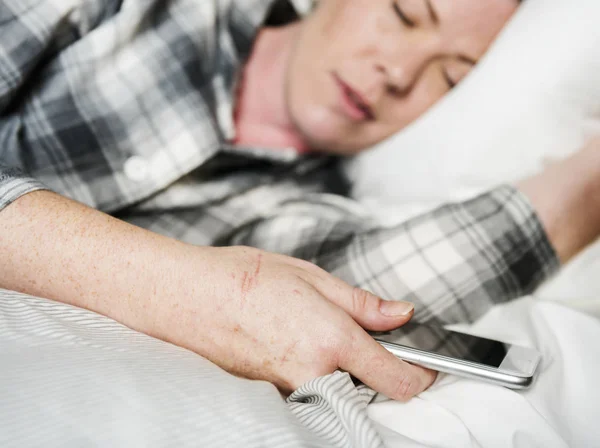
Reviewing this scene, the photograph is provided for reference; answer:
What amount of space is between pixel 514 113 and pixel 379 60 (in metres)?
0.24

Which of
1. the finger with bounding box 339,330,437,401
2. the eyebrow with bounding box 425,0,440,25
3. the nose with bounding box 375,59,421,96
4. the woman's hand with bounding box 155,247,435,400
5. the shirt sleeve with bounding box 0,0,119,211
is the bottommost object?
the finger with bounding box 339,330,437,401

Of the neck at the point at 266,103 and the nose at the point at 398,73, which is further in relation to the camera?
the neck at the point at 266,103

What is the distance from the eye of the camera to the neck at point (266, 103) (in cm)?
Answer: 105

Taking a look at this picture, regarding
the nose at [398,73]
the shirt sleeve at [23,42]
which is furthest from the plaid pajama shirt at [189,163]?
the nose at [398,73]

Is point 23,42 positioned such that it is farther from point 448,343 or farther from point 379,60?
point 448,343

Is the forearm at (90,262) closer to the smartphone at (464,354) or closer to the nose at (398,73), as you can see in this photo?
the smartphone at (464,354)

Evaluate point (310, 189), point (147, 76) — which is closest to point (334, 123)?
point (310, 189)

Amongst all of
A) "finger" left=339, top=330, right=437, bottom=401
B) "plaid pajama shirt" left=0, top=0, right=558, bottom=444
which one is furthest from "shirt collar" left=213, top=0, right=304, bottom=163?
"finger" left=339, top=330, right=437, bottom=401

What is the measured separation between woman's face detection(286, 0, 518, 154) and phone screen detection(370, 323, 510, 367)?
0.47 metres

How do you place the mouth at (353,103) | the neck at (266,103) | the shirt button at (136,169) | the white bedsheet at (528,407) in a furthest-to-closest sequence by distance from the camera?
the neck at (266,103) → the mouth at (353,103) → the shirt button at (136,169) → the white bedsheet at (528,407)

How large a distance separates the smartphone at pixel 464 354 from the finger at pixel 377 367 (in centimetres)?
2

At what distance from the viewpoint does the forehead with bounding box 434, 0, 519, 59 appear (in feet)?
2.88

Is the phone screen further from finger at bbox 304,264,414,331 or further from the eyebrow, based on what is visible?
the eyebrow

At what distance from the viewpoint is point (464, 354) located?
549 mm
